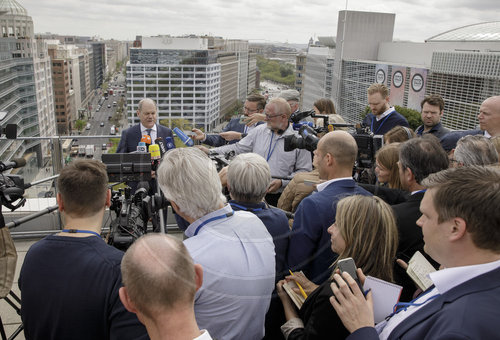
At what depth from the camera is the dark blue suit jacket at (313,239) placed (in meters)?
1.76

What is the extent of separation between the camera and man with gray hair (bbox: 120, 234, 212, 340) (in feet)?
2.85

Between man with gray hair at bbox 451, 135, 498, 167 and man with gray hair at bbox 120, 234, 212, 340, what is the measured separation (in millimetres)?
1886

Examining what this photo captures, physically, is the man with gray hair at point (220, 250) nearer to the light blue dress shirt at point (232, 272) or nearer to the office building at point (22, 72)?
the light blue dress shirt at point (232, 272)

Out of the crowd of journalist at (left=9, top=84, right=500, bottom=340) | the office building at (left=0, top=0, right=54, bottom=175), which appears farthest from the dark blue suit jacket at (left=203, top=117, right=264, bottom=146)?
the office building at (left=0, top=0, right=54, bottom=175)

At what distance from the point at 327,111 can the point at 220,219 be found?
2873 mm

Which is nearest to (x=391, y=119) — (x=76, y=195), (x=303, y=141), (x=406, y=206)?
(x=303, y=141)

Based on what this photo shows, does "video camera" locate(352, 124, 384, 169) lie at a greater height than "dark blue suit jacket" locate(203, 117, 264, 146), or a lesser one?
greater

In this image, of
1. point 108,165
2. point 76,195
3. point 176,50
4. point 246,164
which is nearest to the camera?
point 76,195

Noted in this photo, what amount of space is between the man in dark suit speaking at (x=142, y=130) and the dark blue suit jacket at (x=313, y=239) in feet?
7.04

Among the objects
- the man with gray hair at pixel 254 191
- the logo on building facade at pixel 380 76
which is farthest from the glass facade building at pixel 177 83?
the man with gray hair at pixel 254 191

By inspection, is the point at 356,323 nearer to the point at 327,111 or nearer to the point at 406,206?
→ the point at 406,206

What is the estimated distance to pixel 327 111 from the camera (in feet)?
13.3

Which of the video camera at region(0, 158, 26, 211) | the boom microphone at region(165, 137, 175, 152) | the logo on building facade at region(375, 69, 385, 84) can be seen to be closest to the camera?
the video camera at region(0, 158, 26, 211)

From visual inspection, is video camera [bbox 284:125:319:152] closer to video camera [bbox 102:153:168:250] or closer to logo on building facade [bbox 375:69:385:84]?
video camera [bbox 102:153:168:250]
